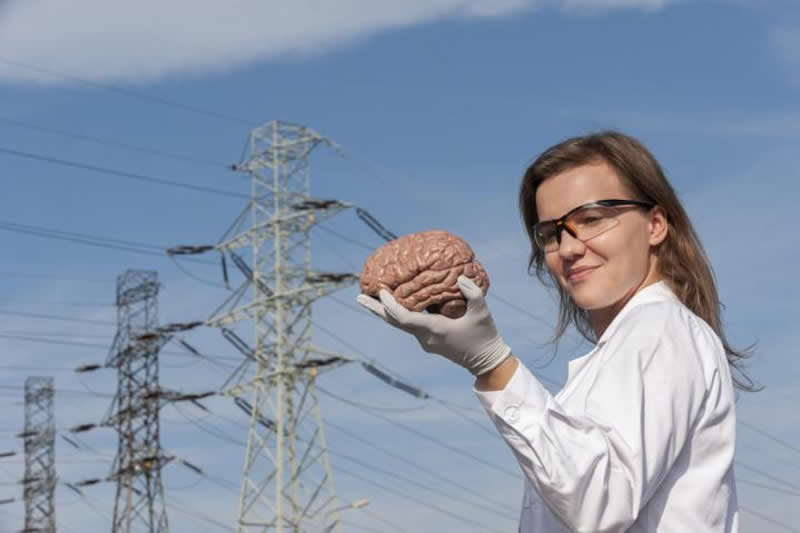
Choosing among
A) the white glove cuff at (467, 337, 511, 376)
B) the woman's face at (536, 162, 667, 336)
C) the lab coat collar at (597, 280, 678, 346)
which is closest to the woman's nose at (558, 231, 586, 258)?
the woman's face at (536, 162, 667, 336)

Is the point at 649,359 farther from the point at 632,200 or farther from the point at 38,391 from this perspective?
the point at 38,391

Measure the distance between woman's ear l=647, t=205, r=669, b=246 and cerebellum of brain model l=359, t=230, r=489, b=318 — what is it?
52 centimetres

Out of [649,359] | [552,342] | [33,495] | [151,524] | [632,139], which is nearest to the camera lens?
[649,359]

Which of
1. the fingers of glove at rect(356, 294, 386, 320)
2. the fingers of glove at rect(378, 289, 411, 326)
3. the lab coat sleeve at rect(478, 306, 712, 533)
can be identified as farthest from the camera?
the fingers of glove at rect(356, 294, 386, 320)

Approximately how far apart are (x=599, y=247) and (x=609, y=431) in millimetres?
735

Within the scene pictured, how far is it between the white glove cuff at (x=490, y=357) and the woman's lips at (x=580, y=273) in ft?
1.68

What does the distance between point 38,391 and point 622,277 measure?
207ft

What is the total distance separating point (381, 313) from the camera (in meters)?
3.49

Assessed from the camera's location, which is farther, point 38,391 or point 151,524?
point 38,391

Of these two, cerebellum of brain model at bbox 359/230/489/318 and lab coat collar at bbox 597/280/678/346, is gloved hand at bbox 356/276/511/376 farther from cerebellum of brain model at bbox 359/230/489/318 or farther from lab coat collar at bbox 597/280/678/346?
lab coat collar at bbox 597/280/678/346

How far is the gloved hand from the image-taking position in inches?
127

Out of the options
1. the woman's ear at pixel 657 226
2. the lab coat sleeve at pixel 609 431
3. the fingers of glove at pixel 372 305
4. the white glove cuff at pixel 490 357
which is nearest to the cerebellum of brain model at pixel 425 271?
the fingers of glove at pixel 372 305

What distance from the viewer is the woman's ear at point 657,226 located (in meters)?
3.78

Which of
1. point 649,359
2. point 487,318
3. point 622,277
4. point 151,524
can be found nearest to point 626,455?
point 649,359
